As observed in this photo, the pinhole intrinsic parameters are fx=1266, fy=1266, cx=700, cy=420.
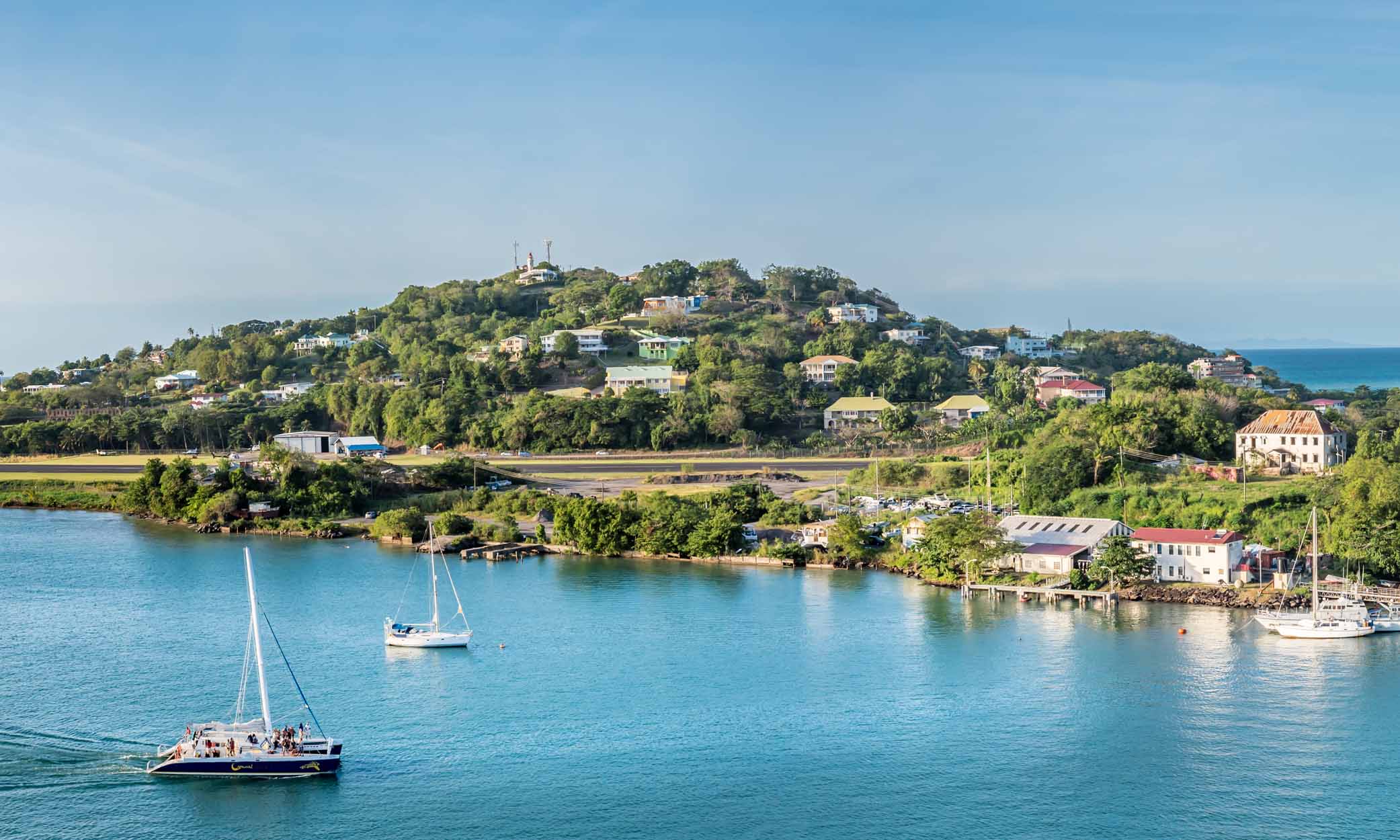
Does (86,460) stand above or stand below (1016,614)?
above

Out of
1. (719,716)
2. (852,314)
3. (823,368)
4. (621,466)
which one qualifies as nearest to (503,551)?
(719,716)

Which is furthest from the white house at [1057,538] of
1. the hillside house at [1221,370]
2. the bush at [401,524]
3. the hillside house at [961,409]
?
the hillside house at [1221,370]

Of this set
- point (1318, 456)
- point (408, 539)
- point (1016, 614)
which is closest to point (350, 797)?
point (1016, 614)

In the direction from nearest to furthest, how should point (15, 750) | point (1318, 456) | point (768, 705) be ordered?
point (15, 750), point (768, 705), point (1318, 456)

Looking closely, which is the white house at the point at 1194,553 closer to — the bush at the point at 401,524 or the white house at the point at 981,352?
the bush at the point at 401,524

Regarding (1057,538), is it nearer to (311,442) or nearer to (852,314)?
(311,442)

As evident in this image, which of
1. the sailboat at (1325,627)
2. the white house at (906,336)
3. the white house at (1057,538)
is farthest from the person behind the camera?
the white house at (906,336)

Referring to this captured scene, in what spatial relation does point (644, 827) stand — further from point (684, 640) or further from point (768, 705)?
point (684, 640)
